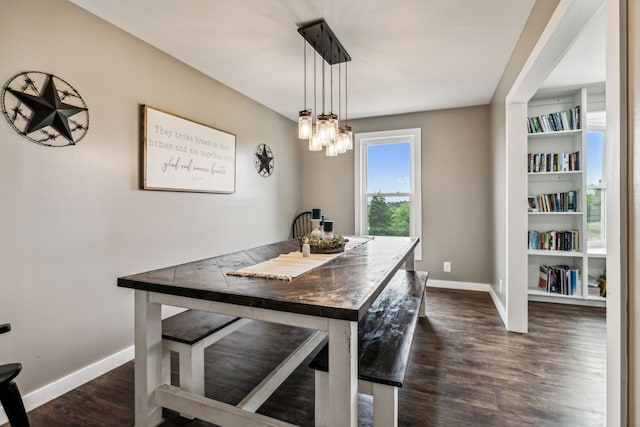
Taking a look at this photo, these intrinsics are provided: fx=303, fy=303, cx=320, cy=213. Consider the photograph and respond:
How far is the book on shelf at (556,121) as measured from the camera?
3.28 m

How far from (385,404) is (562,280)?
127 inches

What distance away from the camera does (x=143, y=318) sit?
1404 millimetres

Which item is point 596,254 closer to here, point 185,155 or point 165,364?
point 165,364

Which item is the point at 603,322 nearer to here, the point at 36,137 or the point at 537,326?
the point at 537,326

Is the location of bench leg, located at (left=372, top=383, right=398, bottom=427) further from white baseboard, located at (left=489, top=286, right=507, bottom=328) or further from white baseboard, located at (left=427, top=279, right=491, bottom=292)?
white baseboard, located at (left=427, top=279, right=491, bottom=292)

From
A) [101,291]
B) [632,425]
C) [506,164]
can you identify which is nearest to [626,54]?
[632,425]

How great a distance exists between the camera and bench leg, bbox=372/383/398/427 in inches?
48.1

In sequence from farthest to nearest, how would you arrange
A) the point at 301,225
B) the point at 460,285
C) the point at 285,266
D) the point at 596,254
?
the point at 301,225 < the point at 460,285 < the point at 596,254 < the point at 285,266

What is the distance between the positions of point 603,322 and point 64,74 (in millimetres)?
4694

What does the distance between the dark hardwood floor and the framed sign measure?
54.3 inches

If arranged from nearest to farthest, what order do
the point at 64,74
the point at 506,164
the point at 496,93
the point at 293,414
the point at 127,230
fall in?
the point at 293,414
the point at 64,74
the point at 127,230
the point at 506,164
the point at 496,93

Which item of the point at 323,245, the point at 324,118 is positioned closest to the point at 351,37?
the point at 324,118

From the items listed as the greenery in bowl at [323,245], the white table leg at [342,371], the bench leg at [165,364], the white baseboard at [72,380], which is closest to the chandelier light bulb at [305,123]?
the greenery in bowl at [323,245]

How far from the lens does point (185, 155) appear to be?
2.62 meters
